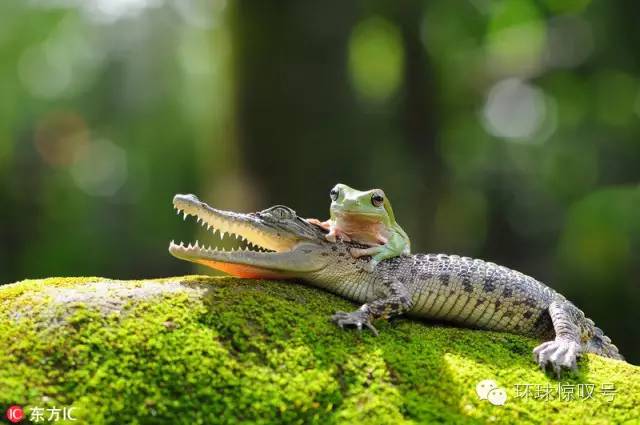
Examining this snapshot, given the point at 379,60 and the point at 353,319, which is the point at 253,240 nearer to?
the point at 353,319

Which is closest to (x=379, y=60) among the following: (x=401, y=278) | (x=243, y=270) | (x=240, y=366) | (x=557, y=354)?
(x=401, y=278)

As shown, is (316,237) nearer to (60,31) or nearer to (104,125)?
(60,31)

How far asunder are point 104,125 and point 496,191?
68.6 feet

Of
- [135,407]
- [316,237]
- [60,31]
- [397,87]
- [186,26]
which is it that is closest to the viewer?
[135,407]

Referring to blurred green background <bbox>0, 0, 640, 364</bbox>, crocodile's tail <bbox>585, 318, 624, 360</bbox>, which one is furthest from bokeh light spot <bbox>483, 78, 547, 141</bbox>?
crocodile's tail <bbox>585, 318, 624, 360</bbox>

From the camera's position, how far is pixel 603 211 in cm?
1430

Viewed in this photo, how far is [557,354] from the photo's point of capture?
4.33m

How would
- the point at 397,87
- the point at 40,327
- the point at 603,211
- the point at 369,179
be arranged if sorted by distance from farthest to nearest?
1. the point at 397,87
2. the point at 603,211
3. the point at 369,179
4. the point at 40,327

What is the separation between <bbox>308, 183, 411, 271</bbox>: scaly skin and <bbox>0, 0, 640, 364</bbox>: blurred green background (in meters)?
5.28

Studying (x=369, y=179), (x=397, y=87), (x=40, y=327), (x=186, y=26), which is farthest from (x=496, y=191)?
(x=40, y=327)

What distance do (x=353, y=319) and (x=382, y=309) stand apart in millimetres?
302

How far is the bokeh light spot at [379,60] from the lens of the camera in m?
18.8

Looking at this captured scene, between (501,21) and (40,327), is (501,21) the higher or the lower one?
the higher one

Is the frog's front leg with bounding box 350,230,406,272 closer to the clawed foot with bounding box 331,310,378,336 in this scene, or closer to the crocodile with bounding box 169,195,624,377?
the crocodile with bounding box 169,195,624,377
